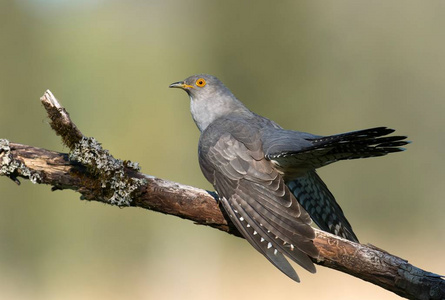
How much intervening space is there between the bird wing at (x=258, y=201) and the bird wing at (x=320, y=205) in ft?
2.45

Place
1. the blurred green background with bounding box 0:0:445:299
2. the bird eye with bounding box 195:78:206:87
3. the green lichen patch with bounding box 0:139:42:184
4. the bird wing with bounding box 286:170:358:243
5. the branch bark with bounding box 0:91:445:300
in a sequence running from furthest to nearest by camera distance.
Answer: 1. the blurred green background with bounding box 0:0:445:299
2. the bird eye with bounding box 195:78:206:87
3. the bird wing with bounding box 286:170:358:243
4. the green lichen patch with bounding box 0:139:42:184
5. the branch bark with bounding box 0:91:445:300

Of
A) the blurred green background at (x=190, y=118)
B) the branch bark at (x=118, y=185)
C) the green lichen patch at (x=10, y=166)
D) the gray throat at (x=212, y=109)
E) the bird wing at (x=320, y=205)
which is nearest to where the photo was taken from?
the branch bark at (x=118, y=185)

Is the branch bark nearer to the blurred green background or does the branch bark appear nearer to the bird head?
the bird head

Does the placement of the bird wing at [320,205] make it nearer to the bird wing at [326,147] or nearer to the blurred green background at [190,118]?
the bird wing at [326,147]

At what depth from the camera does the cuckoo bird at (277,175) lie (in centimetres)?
351

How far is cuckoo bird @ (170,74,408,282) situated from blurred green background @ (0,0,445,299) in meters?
6.01

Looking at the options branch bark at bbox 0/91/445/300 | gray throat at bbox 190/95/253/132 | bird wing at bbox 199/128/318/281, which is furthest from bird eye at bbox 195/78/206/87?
branch bark at bbox 0/91/445/300

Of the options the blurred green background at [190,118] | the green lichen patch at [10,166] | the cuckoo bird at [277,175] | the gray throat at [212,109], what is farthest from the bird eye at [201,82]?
the blurred green background at [190,118]

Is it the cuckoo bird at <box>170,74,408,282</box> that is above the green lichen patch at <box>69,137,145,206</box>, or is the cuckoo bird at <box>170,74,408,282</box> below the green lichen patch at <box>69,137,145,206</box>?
above

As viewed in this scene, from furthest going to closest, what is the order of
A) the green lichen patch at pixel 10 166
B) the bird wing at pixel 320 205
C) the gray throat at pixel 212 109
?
the gray throat at pixel 212 109, the bird wing at pixel 320 205, the green lichen patch at pixel 10 166

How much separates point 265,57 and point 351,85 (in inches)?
183

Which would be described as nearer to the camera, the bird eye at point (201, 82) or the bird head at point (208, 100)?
the bird head at point (208, 100)

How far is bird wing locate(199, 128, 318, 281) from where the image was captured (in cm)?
345

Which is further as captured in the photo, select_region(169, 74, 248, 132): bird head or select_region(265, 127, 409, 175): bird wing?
select_region(169, 74, 248, 132): bird head
